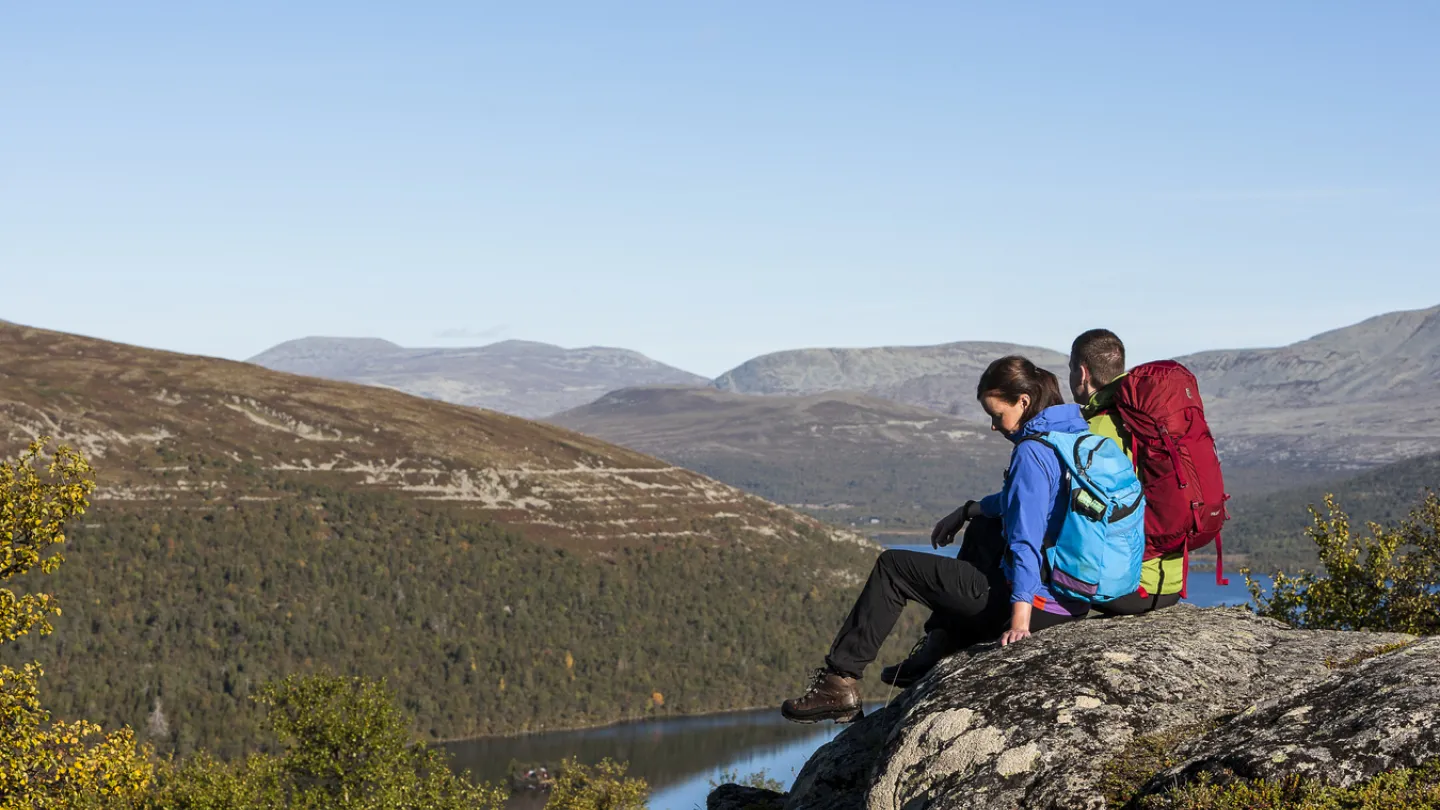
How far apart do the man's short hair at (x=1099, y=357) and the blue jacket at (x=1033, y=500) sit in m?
1.06

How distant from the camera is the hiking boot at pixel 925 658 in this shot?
13078 millimetres

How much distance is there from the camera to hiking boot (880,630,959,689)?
13078 mm

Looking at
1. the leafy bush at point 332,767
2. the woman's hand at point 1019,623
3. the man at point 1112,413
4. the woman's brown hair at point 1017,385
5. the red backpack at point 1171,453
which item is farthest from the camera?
the leafy bush at point 332,767

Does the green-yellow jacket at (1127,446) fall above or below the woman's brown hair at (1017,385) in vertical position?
below

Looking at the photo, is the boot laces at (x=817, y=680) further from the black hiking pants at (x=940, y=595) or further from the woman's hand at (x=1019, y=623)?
the woman's hand at (x=1019, y=623)

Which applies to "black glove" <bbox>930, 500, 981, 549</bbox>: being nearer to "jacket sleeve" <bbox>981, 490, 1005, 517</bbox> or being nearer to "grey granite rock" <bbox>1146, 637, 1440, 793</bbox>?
"jacket sleeve" <bbox>981, 490, 1005, 517</bbox>

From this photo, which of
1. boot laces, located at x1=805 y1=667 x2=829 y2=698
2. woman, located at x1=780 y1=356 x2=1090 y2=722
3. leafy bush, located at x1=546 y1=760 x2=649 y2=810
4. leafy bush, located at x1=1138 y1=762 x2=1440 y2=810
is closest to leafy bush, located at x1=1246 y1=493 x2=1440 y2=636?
woman, located at x1=780 y1=356 x2=1090 y2=722

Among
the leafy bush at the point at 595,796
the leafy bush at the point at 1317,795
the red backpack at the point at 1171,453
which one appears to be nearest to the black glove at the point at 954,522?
the red backpack at the point at 1171,453

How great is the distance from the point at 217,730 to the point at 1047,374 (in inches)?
8044

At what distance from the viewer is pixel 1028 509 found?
11172mm

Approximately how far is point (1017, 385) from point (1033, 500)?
1.20 m

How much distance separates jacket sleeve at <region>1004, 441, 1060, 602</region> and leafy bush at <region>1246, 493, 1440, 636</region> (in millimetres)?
24455

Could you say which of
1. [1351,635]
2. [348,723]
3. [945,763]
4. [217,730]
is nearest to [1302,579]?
[1351,635]

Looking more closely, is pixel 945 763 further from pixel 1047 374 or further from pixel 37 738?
pixel 37 738
